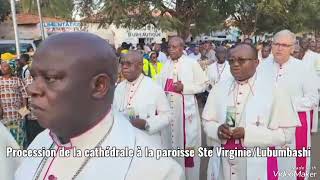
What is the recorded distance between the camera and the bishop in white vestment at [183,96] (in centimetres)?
689

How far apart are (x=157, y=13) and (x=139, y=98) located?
18.0 m

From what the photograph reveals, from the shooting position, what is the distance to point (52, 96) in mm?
1693

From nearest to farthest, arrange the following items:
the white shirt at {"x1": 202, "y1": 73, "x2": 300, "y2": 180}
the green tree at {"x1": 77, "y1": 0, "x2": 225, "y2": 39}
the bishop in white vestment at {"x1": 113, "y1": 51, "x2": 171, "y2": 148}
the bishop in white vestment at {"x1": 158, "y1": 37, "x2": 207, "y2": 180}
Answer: the white shirt at {"x1": 202, "y1": 73, "x2": 300, "y2": 180}, the bishop in white vestment at {"x1": 113, "y1": 51, "x2": 171, "y2": 148}, the bishop in white vestment at {"x1": 158, "y1": 37, "x2": 207, "y2": 180}, the green tree at {"x1": 77, "y1": 0, "x2": 225, "y2": 39}

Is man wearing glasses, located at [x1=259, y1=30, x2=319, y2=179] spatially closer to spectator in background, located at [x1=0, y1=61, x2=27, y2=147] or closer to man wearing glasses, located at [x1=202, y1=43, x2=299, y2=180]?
man wearing glasses, located at [x1=202, y1=43, x2=299, y2=180]

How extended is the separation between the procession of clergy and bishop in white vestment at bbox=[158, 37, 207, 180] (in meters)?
0.01

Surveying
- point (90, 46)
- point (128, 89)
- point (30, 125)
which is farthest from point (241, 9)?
point (90, 46)

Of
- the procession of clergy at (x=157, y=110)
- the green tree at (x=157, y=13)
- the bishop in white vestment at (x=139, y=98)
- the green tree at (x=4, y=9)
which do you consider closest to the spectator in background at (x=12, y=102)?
the procession of clergy at (x=157, y=110)

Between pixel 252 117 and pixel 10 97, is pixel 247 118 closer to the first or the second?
pixel 252 117

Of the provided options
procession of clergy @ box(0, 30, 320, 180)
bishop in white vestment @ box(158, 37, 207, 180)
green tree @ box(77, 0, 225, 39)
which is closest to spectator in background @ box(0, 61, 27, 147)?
procession of clergy @ box(0, 30, 320, 180)

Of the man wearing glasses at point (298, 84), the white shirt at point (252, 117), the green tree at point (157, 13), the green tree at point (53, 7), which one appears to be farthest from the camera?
the green tree at point (53, 7)

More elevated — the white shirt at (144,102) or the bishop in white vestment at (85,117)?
the bishop in white vestment at (85,117)

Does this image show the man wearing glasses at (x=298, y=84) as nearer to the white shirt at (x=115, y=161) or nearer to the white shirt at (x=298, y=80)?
the white shirt at (x=298, y=80)

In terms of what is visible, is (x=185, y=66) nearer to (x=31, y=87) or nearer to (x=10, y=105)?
(x=10, y=105)

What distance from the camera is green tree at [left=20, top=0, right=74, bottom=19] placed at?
24.5 m
